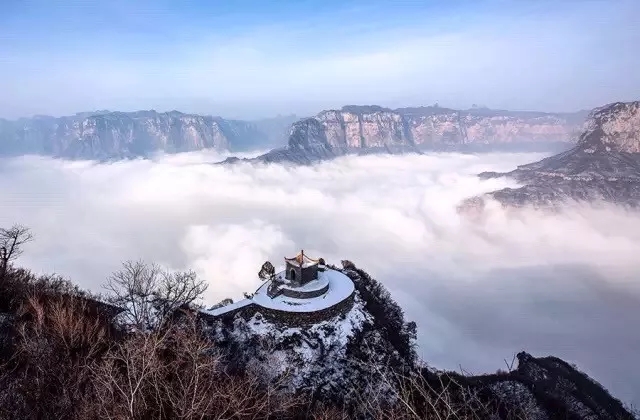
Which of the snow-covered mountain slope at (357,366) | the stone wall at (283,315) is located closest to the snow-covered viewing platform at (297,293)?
the stone wall at (283,315)

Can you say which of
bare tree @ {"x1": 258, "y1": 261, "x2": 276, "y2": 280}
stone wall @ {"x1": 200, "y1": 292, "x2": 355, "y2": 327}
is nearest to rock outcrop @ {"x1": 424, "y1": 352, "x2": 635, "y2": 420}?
stone wall @ {"x1": 200, "y1": 292, "x2": 355, "y2": 327}

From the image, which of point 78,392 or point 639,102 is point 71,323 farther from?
point 639,102

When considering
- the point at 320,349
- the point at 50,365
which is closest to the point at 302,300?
the point at 320,349

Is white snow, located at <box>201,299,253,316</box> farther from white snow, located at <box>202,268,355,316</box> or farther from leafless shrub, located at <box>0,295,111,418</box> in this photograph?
leafless shrub, located at <box>0,295,111,418</box>

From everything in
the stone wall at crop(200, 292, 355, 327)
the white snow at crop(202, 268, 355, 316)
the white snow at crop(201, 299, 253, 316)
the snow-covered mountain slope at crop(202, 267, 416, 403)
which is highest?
A: the white snow at crop(202, 268, 355, 316)

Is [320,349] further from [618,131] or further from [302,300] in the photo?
[618,131]

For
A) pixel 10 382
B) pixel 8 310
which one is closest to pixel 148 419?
pixel 10 382
